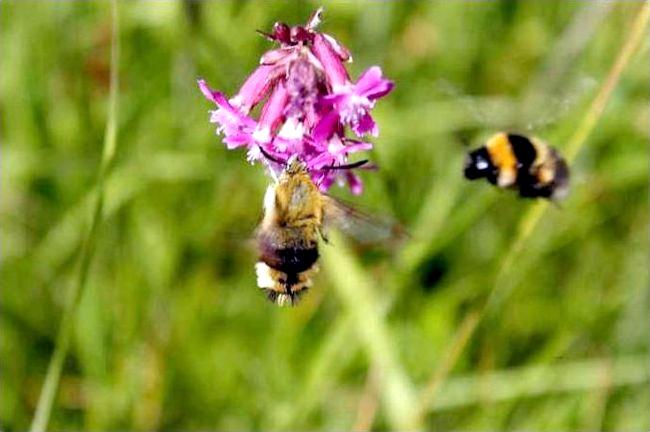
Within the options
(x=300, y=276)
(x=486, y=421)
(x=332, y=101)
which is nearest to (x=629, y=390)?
(x=486, y=421)

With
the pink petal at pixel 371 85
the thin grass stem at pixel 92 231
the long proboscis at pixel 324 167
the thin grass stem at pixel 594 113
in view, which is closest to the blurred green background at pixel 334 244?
the thin grass stem at pixel 594 113

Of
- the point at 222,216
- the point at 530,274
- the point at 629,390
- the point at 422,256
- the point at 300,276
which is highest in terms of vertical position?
the point at 222,216

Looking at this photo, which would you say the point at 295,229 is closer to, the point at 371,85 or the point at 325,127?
the point at 325,127

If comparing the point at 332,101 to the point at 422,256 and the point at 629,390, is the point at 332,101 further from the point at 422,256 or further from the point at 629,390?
the point at 629,390

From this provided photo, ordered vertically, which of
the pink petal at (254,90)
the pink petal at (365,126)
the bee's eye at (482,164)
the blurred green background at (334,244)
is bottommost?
the pink petal at (365,126)

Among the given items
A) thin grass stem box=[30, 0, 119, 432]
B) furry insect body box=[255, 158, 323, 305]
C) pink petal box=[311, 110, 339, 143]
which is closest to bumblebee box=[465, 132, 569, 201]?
furry insect body box=[255, 158, 323, 305]

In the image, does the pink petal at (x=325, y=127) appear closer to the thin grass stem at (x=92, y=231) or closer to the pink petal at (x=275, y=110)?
the pink petal at (x=275, y=110)
